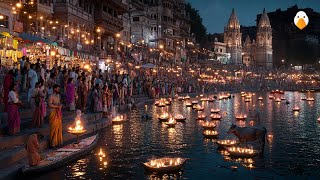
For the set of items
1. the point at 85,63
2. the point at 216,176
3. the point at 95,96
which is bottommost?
the point at 216,176

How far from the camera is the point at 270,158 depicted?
37.8ft

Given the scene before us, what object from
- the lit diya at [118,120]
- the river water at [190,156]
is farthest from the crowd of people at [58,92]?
the river water at [190,156]

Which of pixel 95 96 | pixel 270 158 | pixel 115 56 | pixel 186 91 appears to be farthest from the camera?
pixel 186 91

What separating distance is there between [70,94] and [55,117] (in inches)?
197

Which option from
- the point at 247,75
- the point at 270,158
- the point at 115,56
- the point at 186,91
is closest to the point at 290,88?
the point at 247,75

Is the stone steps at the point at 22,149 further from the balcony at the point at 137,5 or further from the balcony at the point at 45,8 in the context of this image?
the balcony at the point at 137,5

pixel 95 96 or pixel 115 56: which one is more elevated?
pixel 115 56

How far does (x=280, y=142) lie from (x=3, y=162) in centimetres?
956

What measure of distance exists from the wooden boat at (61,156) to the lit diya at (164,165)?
2242mm

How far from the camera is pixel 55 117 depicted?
11.5m

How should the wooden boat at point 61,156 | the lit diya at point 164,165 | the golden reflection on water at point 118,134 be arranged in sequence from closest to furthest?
the wooden boat at point 61,156 → the lit diya at point 164,165 → the golden reflection on water at point 118,134

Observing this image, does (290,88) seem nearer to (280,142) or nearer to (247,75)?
(247,75)

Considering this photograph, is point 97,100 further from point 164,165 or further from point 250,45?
point 250,45

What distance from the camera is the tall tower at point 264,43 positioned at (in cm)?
12312
